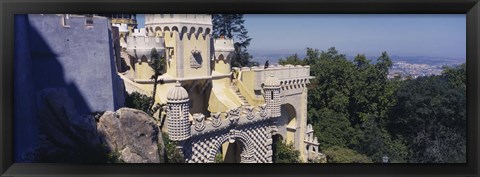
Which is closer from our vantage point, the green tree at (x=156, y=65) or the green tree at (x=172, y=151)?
the green tree at (x=172, y=151)

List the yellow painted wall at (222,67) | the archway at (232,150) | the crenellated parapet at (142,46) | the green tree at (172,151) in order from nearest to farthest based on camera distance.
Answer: the green tree at (172,151)
the crenellated parapet at (142,46)
the archway at (232,150)
the yellow painted wall at (222,67)

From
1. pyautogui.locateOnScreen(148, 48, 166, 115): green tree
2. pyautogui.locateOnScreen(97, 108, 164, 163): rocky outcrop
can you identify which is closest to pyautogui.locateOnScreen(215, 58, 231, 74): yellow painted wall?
pyautogui.locateOnScreen(148, 48, 166, 115): green tree

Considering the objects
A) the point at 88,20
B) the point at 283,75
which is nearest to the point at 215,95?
the point at 283,75

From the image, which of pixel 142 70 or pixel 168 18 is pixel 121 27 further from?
pixel 168 18

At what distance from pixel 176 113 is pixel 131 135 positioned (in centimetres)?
80

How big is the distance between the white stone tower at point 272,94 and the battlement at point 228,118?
99 mm

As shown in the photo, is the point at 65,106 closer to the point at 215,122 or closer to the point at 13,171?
the point at 13,171

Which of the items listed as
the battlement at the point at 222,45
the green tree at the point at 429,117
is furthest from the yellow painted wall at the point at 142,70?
the green tree at the point at 429,117

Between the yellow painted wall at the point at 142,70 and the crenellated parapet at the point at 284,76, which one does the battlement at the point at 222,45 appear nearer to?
the crenellated parapet at the point at 284,76

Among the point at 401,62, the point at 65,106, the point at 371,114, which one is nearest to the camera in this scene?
the point at 65,106

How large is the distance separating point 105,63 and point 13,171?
47.0 inches

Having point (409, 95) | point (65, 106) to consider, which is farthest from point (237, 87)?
point (65, 106)

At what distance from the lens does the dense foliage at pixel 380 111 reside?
3111mm

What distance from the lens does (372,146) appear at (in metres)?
4.30
